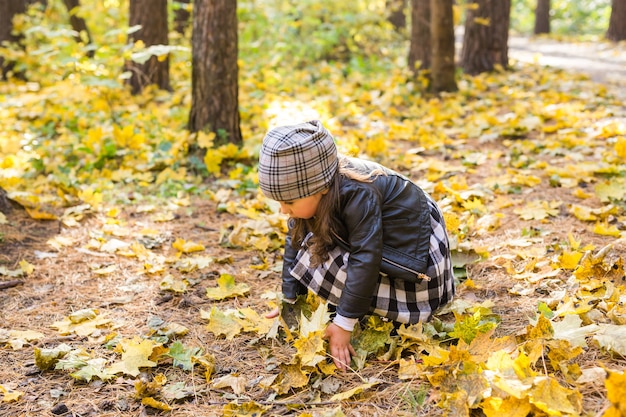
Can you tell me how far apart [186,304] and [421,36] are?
594cm

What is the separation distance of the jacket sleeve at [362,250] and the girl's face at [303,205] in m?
0.11

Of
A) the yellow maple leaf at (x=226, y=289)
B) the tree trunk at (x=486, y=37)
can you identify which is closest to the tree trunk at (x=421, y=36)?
the tree trunk at (x=486, y=37)

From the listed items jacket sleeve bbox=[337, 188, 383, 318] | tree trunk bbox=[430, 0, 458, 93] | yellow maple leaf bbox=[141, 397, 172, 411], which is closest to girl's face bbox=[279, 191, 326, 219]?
jacket sleeve bbox=[337, 188, 383, 318]

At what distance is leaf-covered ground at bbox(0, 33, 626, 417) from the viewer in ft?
5.94

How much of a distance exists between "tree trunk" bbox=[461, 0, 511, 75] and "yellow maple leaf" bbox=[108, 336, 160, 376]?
257 inches

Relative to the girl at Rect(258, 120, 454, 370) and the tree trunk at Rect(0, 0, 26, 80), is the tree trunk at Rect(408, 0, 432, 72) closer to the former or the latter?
the girl at Rect(258, 120, 454, 370)

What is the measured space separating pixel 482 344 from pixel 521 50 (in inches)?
441

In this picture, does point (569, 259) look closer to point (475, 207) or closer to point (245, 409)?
point (475, 207)

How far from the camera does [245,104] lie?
20.1ft

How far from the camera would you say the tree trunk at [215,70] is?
4395 mm

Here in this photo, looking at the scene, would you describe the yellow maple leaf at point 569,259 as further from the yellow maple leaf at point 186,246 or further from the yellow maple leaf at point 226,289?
the yellow maple leaf at point 186,246

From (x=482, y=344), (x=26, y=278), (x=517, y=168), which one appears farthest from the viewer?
(x=517, y=168)

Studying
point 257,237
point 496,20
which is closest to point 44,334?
point 257,237

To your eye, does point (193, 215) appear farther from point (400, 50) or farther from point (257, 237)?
point (400, 50)
